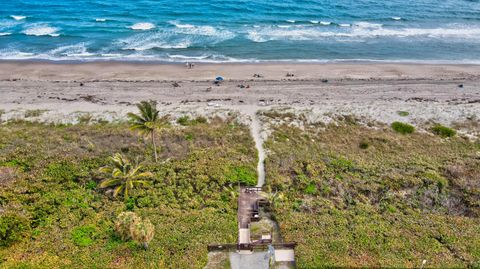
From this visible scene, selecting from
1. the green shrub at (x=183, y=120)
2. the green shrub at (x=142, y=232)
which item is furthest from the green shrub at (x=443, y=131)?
the green shrub at (x=142, y=232)

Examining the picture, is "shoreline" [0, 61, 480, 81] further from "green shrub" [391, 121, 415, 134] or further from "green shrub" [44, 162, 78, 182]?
"green shrub" [44, 162, 78, 182]

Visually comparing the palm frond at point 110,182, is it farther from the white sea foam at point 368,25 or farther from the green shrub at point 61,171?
the white sea foam at point 368,25

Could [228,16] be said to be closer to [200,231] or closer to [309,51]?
[309,51]

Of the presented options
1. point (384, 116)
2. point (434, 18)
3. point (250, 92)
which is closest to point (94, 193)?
point (250, 92)

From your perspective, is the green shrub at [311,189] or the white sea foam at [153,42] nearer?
the green shrub at [311,189]

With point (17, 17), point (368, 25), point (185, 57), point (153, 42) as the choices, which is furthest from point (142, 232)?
point (17, 17)
